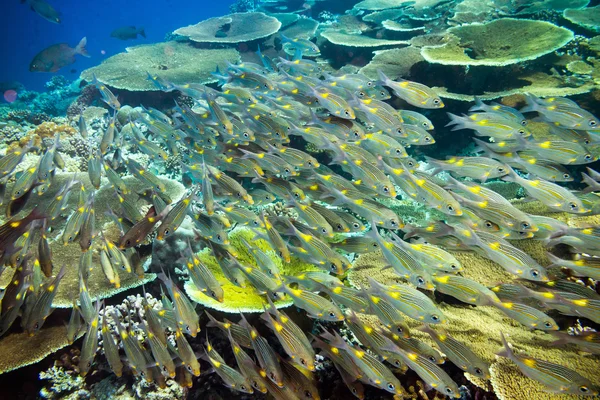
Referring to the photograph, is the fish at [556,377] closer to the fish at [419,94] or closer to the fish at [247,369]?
the fish at [247,369]

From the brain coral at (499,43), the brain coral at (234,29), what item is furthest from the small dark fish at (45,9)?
the brain coral at (499,43)

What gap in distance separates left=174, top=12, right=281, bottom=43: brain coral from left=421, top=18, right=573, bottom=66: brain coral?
21.4ft

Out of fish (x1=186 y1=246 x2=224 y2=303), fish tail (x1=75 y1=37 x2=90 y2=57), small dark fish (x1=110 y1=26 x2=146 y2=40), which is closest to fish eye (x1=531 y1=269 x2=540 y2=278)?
fish (x1=186 y1=246 x2=224 y2=303)

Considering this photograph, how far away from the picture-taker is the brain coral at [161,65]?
10.2m

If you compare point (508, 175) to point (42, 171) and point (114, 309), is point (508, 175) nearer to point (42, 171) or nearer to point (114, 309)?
point (114, 309)

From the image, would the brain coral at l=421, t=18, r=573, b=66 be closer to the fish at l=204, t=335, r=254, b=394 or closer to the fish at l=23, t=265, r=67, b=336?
the fish at l=204, t=335, r=254, b=394

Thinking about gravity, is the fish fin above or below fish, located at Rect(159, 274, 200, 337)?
above

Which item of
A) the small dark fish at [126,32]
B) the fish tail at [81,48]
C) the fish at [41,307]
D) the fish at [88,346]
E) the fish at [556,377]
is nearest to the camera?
the fish at [556,377]

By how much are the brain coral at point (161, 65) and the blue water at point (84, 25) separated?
4956cm

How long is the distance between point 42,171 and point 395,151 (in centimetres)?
407

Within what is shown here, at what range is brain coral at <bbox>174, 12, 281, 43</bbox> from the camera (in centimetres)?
1216

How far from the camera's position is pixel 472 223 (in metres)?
3.24

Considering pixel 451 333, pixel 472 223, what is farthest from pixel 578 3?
pixel 451 333

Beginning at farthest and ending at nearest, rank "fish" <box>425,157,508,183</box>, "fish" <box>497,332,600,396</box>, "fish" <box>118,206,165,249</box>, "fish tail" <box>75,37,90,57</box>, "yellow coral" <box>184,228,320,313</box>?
1. "fish tail" <box>75,37,90,57</box>
2. "fish" <box>425,157,508,183</box>
3. "yellow coral" <box>184,228,320,313</box>
4. "fish" <box>118,206,165,249</box>
5. "fish" <box>497,332,600,396</box>
